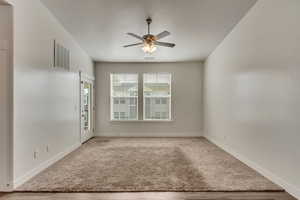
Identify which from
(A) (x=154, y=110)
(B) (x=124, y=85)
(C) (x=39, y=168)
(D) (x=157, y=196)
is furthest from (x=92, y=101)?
(D) (x=157, y=196)

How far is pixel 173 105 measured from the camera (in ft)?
25.8

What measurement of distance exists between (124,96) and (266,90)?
5305mm

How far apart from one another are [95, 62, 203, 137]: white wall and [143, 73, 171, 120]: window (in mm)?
219

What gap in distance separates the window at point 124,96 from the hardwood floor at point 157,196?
513 cm

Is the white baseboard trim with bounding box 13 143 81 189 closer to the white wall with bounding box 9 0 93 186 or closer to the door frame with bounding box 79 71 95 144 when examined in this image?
the white wall with bounding box 9 0 93 186

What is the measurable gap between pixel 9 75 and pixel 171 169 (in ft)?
9.96

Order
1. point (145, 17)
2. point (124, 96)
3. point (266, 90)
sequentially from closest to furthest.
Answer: point (266, 90) → point (145, 17) → point (124, 96)

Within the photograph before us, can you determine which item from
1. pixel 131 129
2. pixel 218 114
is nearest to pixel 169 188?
pixel 218 114

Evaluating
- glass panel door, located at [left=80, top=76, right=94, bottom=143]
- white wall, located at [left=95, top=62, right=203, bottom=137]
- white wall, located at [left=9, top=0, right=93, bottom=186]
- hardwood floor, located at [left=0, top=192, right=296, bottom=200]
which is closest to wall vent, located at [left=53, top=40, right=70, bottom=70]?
white wall, located at [left=9, top=0, right=93, bottom=186]

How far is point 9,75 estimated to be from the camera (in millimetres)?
3018

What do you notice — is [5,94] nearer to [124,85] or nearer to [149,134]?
[124,85]

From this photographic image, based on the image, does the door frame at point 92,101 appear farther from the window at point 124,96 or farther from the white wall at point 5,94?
the white wall at point 5,94

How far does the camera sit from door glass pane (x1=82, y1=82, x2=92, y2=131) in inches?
263

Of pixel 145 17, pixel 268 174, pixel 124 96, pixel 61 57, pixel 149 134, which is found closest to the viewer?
pixel 268 174
